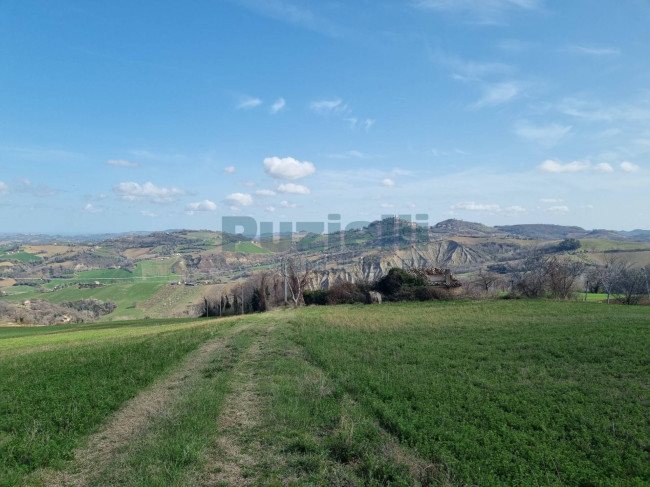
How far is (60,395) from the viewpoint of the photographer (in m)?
11.4

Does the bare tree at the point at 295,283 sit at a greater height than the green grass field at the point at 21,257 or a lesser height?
greater

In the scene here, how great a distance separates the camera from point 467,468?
7.22 m

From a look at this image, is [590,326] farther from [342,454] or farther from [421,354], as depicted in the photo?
[342,454]

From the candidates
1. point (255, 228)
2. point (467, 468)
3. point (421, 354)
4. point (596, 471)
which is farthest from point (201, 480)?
point (255, 228)

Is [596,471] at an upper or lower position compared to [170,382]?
upper

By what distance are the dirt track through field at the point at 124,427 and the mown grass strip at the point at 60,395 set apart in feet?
1.13

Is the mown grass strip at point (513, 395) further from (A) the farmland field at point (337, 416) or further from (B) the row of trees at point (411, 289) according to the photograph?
(B) the row of trees at point (411, 289)

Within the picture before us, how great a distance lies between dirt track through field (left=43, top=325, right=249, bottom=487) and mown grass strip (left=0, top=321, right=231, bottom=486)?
345 millimetres


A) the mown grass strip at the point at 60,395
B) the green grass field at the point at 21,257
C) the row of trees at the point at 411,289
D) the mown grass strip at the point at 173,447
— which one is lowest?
the green grass field at the point at 21,257

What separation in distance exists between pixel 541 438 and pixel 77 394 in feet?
45.5

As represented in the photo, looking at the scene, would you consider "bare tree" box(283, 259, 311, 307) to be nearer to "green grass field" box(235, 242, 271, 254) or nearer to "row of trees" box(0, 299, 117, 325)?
"row of trees" box(0, 299, 117, 325)

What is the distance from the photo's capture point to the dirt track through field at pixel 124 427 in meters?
7.32

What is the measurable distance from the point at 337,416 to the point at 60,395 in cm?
926

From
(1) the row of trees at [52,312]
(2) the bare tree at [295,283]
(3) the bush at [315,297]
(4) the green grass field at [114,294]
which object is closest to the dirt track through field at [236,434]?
(3) the bush at [315,297]
